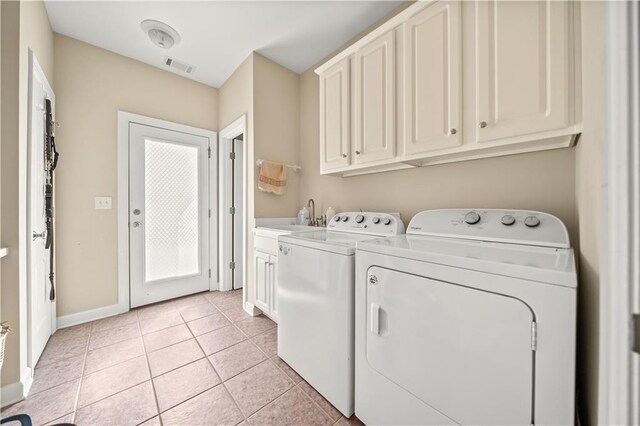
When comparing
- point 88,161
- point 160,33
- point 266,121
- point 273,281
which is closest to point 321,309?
point 273,281

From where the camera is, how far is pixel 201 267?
3.01 m

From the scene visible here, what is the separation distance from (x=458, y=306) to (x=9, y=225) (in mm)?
2271

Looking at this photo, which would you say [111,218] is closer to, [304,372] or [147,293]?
[147,293]

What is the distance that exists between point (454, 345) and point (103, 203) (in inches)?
121

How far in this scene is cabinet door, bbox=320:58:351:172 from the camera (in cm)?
184

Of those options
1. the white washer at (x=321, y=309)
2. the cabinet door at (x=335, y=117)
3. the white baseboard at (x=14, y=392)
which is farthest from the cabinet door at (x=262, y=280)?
the white baseboard at (x=14, y=392)

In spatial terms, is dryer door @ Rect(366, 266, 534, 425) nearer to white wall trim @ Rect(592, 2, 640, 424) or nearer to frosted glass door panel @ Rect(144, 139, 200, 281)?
white wall trim @ Rect(592, 2, 640, 424)

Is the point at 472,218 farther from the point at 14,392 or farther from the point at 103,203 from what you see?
the point at 103,203

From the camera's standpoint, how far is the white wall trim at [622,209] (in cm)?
37

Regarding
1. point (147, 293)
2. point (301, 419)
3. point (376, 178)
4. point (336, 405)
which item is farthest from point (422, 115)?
point (147, 293)

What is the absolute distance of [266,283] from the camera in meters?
2.14

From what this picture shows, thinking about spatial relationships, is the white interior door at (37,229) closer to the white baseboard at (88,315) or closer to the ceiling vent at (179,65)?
the white baseboard at (88,315)

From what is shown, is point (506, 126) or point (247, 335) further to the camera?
point (247, 335)

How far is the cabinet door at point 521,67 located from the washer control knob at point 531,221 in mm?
384
